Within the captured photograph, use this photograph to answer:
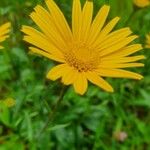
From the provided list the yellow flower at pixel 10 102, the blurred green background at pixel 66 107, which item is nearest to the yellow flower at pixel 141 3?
the blurred green background at pixel 66 107

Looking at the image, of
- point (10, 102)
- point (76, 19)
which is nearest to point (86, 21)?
point (76, 19)

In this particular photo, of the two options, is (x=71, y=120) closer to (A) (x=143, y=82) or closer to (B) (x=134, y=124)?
(B) (x=134, y=124)

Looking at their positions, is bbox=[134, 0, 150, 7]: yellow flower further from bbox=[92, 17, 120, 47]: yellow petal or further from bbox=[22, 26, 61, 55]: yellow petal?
bbox=[22, 26, 61, 55]: yellow petal

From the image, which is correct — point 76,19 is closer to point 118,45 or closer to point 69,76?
→ point 118,45

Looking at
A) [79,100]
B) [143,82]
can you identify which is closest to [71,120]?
[79,100]

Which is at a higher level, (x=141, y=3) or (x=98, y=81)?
A: (x=141, y=3)

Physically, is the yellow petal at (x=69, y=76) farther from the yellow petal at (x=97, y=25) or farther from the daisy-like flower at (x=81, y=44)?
the yellow petal at (x=97, y=25)
